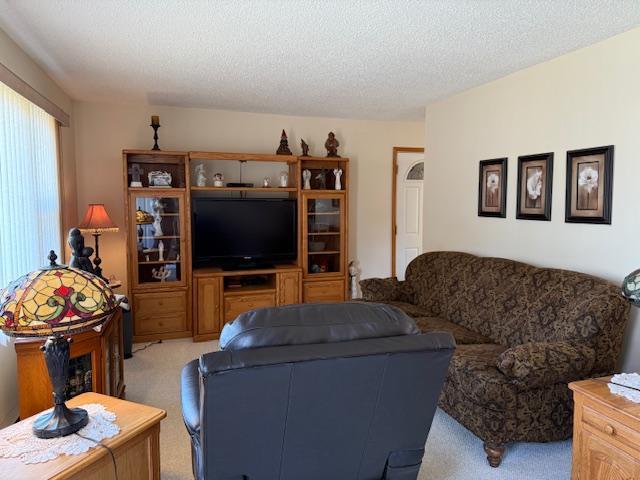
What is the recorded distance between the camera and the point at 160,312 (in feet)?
15.0

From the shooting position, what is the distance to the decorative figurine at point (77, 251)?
250cm

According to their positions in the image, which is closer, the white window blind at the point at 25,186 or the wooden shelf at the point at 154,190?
the white window blind at the point at 25,186

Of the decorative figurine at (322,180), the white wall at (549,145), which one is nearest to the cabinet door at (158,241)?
the decorative figurine at (322,180)

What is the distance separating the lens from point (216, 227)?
15.6ft

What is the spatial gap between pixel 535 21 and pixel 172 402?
338 cm

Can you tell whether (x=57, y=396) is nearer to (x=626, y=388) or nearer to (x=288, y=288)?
(x=626, y=388)

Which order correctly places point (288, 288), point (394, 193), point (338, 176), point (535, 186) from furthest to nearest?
point (394, 193), point (338, 176), point (288, 288), point (535, 186)

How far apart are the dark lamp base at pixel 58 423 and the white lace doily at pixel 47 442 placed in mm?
16

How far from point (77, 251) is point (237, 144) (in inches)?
113

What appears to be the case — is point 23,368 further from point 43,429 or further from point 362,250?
point 362,250

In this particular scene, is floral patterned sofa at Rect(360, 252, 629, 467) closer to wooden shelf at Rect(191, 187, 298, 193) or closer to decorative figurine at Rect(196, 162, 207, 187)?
wooden shelf at Rect(191, 187, 298, 193)

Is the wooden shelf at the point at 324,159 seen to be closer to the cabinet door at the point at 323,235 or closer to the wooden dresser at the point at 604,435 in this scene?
the cabinet door at the point at 323,235

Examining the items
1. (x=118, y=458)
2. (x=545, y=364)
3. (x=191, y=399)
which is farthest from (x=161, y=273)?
(x=545, y=364)

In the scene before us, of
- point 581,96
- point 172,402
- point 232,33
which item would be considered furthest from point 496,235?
point 172,402
